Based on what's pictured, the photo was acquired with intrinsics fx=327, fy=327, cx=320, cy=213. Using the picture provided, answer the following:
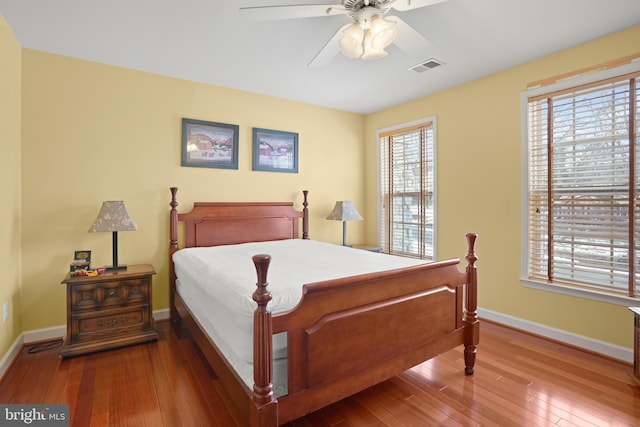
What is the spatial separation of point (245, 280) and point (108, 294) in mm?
1548

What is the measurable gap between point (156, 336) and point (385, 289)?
81.3 inches

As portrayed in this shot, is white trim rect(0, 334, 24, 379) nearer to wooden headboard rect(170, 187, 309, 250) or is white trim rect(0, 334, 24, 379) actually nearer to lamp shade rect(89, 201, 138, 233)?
lamp shade rect(89, 201, 138, 233)

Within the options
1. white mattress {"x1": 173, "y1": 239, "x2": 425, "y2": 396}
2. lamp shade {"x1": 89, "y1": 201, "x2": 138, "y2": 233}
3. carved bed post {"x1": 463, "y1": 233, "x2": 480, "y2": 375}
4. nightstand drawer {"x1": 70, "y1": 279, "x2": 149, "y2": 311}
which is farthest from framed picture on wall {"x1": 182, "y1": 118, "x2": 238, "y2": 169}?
carved bed post {"x1": 463, "y1": 233, "x2": 480, "y2": 375}

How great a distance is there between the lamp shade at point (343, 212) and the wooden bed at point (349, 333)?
1954mm

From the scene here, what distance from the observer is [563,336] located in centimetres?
272

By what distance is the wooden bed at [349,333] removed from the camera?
1370 mm

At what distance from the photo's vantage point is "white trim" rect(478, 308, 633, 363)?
2421 millimetres

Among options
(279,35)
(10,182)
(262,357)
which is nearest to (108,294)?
(10,182)

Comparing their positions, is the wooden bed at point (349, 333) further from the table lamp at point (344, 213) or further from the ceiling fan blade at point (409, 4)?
the table lamp at point (344, 213)

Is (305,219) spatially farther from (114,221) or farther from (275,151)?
(114,221)

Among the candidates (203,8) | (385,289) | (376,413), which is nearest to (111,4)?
(203,8)

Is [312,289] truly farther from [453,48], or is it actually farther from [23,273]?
[23,273]

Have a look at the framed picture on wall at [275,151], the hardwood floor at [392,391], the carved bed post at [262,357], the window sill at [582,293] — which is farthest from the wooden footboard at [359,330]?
the framed picture on wall at [275,151]

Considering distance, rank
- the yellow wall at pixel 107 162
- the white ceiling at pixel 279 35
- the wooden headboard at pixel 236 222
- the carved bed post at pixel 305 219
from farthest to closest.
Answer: the carved bed post at pixel 305 219, the wooden headboard at pixel 236 222, the yellow wall at pixel 107 162, the white ceiling at pixel 279 35
